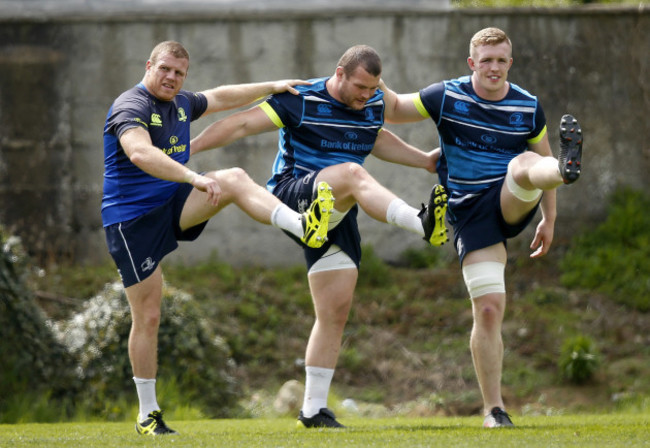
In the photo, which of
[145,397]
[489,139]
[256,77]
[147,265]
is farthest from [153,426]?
[256,77]

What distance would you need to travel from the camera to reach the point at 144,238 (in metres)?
5.64

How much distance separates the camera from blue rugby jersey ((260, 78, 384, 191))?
228 inches

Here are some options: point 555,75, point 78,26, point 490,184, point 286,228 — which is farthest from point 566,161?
point 78,26

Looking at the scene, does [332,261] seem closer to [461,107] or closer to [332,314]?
[332,314]

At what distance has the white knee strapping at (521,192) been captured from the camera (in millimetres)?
5516

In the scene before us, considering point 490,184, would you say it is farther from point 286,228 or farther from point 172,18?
point 172,18

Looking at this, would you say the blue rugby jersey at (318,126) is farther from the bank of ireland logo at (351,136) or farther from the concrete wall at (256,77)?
the concrete wall at (256,77)

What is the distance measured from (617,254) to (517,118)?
15.0 ft

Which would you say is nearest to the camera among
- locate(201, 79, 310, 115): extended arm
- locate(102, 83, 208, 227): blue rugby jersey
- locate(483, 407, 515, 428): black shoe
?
locate(483, 407, 515, 428): black shoe

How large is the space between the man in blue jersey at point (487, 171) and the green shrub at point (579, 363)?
308cm

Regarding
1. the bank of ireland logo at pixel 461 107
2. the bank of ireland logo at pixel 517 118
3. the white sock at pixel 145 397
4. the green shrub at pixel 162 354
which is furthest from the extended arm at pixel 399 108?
the green shrub at pixel 162 354

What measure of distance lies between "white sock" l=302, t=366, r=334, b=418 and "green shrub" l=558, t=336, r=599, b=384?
3689 mm

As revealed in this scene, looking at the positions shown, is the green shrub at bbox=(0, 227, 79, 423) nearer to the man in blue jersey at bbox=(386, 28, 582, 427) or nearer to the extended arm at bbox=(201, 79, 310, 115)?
the extended arm at bbox=(201, 79, 310, 115)

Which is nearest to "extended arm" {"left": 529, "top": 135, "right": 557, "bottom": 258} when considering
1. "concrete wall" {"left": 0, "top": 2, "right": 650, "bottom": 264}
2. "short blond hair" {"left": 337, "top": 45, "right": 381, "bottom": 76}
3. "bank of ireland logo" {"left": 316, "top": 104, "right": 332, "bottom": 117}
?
"short blond hair" {"left": 337, "top": 45, "right": 381, "bottom": 76}
